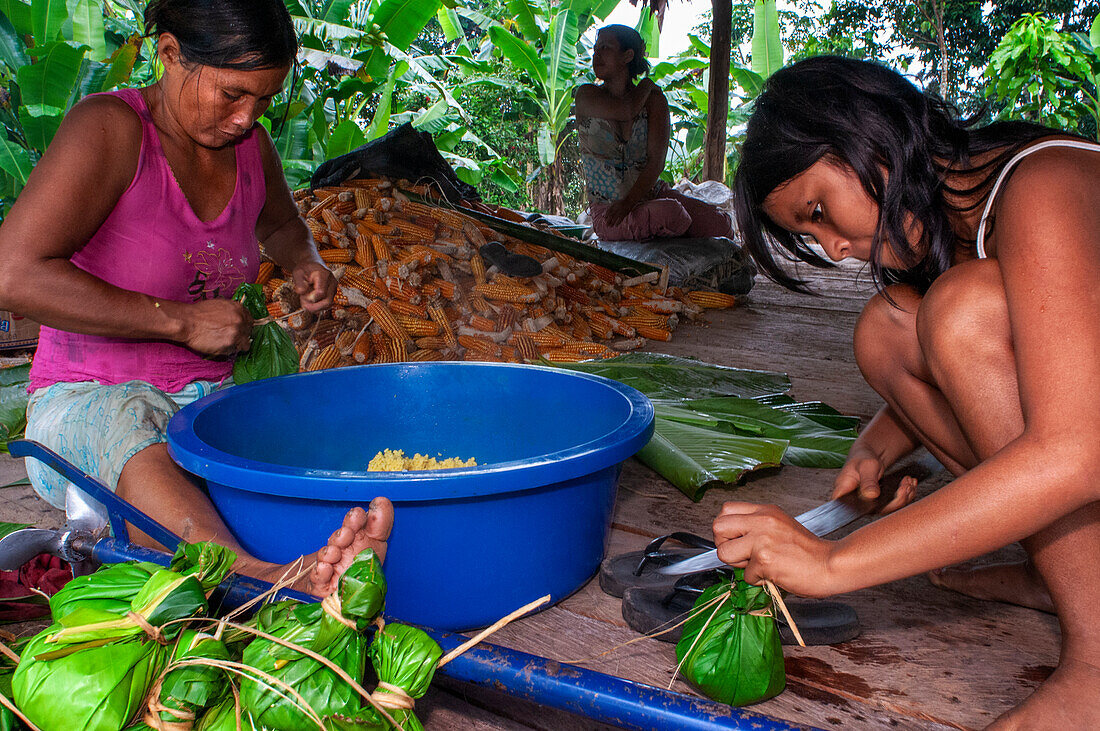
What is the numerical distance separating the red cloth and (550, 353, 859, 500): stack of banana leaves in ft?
4.22

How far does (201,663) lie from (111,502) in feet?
1.70

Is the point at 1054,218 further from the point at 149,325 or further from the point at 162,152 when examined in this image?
the point at 162,152

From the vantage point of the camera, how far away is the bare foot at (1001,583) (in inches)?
52.4

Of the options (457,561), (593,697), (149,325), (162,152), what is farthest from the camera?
(162,152)

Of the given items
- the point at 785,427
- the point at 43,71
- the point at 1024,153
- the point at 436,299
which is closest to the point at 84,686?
the point at 1024,153

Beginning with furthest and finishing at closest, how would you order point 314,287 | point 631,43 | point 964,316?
point 631,43, point 314,287, point 964,316

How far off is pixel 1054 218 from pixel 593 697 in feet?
2.61

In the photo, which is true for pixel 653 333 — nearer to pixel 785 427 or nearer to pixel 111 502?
pixel 785 427

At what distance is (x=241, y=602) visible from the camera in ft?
3.21

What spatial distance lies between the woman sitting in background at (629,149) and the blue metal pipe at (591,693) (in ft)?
13.5

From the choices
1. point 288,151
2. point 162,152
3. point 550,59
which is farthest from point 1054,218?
point 550,59

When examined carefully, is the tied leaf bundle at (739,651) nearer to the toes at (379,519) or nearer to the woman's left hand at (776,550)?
the woman's left hand at (776,550)

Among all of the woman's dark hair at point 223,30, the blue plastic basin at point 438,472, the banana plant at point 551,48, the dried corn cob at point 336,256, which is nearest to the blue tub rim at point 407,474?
the blue plastic basin at point 438,472

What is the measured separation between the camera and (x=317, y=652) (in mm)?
812
